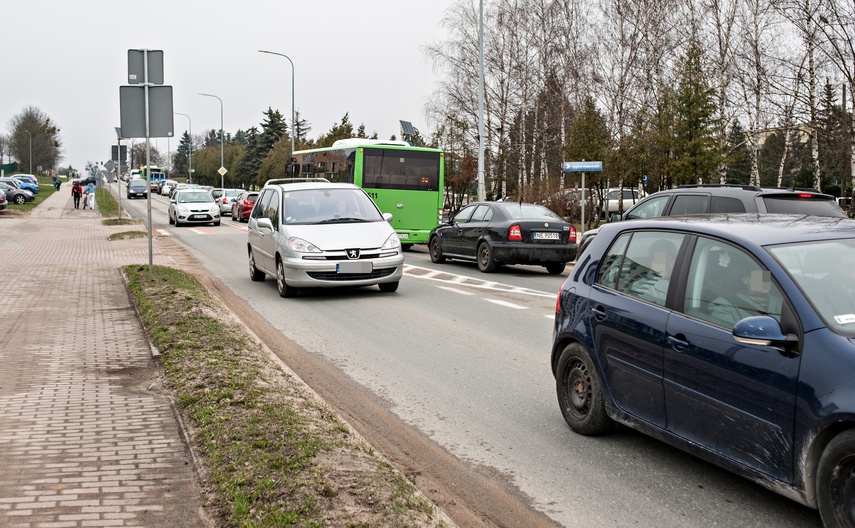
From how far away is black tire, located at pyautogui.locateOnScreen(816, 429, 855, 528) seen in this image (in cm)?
361

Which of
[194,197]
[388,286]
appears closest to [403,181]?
[388,286]

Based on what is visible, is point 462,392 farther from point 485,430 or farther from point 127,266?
point 127,266

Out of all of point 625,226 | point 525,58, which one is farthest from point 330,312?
point 525,58

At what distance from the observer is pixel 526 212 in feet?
58.5

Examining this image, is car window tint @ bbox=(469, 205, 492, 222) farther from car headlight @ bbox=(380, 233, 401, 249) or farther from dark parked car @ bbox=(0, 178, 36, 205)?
dark parked car @ bbox=(0, 178, 36, 205)

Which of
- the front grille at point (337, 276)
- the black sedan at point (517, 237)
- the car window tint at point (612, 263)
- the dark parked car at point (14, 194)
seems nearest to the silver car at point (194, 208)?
the dark parked car at point (14, 194)

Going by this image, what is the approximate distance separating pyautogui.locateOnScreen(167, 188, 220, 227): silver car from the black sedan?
22.1 m

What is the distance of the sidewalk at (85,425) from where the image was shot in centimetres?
419

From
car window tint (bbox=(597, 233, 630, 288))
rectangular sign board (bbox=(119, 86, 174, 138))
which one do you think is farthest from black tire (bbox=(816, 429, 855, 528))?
rectangular sign board (bbox=(119, 86, 174, 138))

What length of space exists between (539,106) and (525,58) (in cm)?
280

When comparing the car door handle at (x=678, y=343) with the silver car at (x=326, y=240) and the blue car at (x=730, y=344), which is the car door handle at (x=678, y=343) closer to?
the blue car at (x=730, y=344)

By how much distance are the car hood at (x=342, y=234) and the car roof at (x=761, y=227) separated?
8124mm

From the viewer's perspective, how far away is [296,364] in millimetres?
8344

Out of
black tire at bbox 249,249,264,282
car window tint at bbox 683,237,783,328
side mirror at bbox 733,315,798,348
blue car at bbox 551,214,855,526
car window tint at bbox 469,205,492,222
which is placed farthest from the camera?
car window tint at bbox 469,205,492,222
